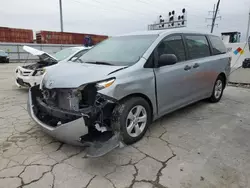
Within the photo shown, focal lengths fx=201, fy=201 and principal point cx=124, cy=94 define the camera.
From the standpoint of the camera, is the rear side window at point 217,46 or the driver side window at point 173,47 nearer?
the driver side window at point 173,47

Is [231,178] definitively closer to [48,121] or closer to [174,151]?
[174,151]

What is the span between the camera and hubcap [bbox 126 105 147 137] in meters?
2.80

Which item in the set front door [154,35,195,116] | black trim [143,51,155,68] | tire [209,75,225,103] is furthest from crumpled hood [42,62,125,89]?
tire [209,75,225,103]

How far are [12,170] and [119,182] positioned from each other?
1.26 meters

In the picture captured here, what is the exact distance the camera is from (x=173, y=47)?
3.51 m

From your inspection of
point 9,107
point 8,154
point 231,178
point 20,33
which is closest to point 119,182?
point 231,178

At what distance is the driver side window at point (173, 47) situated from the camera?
3.30 m

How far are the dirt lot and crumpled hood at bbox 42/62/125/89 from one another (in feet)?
3.06

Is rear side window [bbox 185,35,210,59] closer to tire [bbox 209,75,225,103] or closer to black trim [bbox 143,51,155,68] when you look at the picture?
tire [bbox 209,75,225,103]

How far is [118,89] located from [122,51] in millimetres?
A: 1010

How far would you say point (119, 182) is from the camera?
2.14 metres

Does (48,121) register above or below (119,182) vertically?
above

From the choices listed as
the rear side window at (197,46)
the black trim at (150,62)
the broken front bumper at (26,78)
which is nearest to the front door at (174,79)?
the black trim at (150,62)

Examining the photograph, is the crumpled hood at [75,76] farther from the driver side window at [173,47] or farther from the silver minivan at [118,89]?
the driver side window at [173,47]
